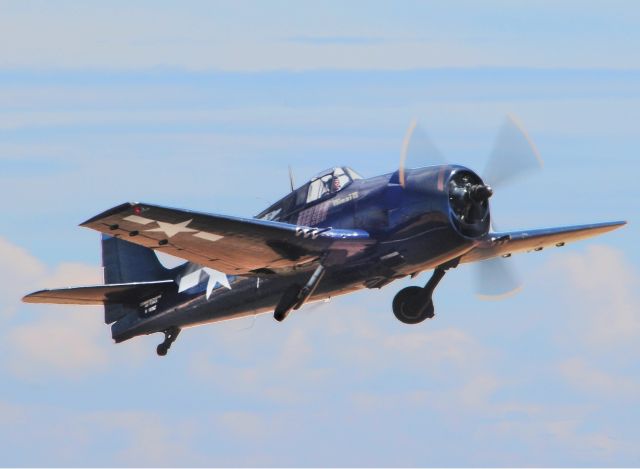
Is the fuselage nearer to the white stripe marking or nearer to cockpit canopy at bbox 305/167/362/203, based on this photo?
cockpit canopy at bbox 305/167/362/203

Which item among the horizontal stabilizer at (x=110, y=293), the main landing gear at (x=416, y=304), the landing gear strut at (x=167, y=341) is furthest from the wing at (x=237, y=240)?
the horizontal stabilizer at (x=110, y=293)

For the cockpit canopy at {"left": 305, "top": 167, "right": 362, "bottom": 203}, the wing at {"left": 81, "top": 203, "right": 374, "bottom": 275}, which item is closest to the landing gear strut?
the wing at {"left": 81, "top": 203, "right": 374, "bottom": 275}

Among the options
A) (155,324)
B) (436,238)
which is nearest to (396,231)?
(436,238)

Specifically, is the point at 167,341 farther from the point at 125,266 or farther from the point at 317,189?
the point at 317,189

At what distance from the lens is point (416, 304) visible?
1111 inches

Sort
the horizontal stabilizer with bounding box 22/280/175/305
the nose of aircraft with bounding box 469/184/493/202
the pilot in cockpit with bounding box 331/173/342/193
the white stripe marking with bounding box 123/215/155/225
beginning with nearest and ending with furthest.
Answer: the white stripe marking with bounding box 123/215/155/225 < the nose of aircraft with bounding box 469/184/493/202 < the pilot in cockpit with bounding box 331/173/342/193 < the horizontal stabilizer with bounding box 22/280/175/305

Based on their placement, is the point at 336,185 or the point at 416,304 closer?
the point at 336,185

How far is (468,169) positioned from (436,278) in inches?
116

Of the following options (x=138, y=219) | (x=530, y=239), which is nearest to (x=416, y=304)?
(x=530, y=239)

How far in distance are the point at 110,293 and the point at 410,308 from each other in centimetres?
619

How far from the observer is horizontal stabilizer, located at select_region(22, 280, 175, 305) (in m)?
28.9

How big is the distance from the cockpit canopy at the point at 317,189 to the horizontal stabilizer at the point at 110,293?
384 cm

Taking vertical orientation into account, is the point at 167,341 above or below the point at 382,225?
below

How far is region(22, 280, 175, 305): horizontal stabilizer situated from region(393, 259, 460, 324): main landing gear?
4.77 metres
